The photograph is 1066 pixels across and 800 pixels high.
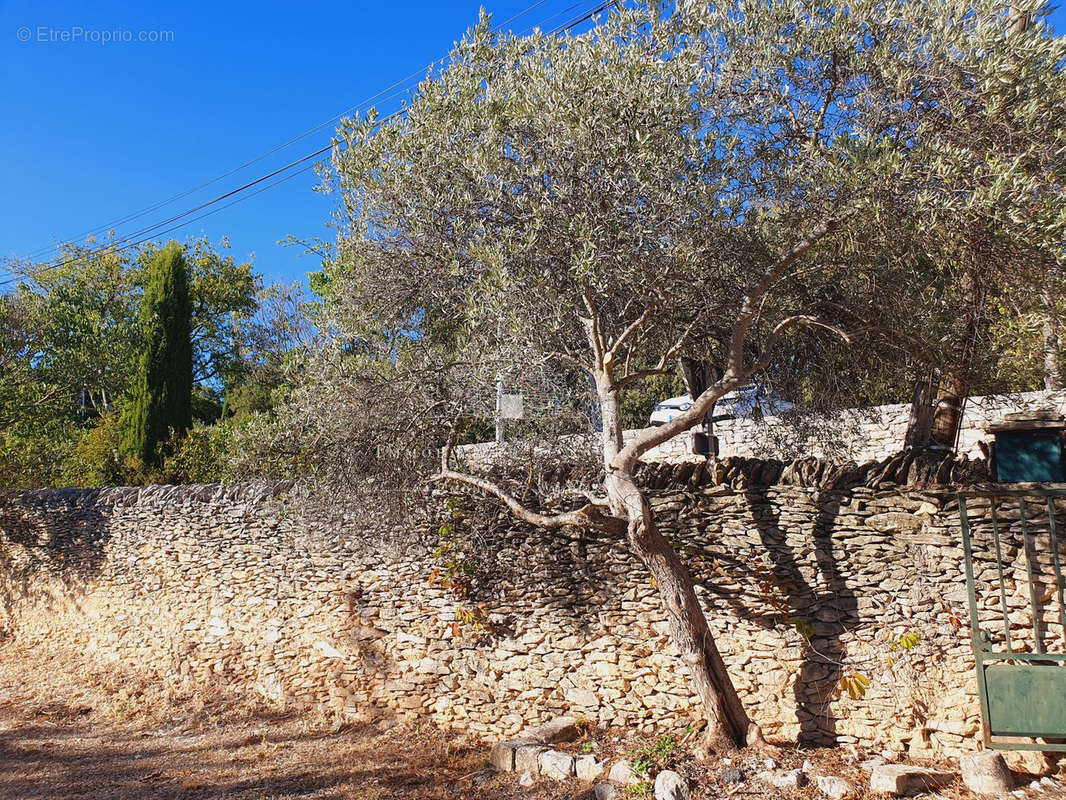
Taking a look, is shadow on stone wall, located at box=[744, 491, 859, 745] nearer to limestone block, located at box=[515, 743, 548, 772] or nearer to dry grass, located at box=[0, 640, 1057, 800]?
dry grass, located at box=[0, 640, 1057, 800]

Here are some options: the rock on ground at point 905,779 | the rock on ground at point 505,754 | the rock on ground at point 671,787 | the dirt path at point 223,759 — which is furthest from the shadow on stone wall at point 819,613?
the rock on ground at point 505,754

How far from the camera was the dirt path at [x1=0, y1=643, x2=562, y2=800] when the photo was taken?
6.82 metres

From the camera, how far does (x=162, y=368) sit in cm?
1606

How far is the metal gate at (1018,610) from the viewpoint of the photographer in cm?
538

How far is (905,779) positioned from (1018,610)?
5.10 ft

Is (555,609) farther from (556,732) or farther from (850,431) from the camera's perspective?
(850,431)

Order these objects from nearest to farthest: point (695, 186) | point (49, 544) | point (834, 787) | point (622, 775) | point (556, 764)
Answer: point (834, 787) → point (695, 186) → point (622, 775) → point (556, 764) → point (49, 544)

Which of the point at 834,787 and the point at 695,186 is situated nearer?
the point at 834,787

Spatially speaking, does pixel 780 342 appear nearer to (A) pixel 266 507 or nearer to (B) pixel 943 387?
(B) pixel 943 387

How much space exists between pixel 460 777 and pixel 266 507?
4.62 m

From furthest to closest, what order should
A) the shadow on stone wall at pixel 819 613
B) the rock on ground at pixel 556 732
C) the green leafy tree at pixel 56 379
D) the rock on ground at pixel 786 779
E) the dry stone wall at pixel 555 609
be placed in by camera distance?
the green leafy tree at pixel 56 379 → the rock on ground at pixel 556 732 → the shadow on stone wall at pixel 819 613 → the dry stone wall at pixel 555 609 → the rock on ground at pixel 786 779

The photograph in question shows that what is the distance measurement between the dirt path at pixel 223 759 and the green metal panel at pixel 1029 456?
181 inches

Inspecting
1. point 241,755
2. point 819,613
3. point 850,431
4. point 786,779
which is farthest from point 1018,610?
point 241,755

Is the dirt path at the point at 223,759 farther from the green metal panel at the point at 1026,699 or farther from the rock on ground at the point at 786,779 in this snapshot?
the green metal panel at the point at 1026,699
